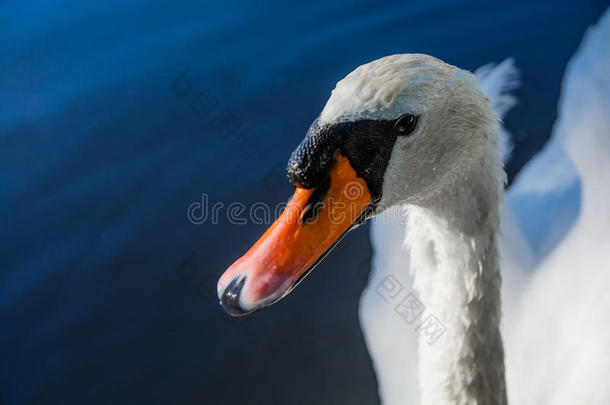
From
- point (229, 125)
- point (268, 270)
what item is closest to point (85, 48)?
point (229, 125)

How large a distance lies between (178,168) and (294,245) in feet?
6.97

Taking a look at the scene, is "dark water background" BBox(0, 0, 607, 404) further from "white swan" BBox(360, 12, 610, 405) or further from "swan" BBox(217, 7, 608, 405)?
"swan" BBox(217, 7, 608, 405)

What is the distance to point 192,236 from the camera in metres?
2.83

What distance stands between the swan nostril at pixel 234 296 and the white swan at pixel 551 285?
691mm

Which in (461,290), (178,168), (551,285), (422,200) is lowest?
(551,285)

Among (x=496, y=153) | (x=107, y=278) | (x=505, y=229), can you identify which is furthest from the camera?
(x=107, y=278)

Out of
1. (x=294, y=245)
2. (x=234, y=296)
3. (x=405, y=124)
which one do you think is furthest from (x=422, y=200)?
(x=234, y=296)

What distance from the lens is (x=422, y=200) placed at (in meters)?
1.41

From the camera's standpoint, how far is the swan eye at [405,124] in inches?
46.3

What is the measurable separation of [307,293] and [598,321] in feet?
3.86

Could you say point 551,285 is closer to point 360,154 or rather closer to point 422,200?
point 422,200

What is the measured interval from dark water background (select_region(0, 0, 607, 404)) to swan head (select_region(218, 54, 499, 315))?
4.10 feet

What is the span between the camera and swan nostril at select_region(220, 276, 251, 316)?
1160 millimetres

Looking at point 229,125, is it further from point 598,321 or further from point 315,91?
point 598,321
